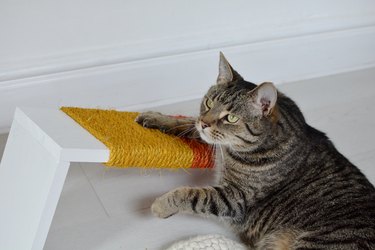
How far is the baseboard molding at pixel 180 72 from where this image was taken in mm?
2160

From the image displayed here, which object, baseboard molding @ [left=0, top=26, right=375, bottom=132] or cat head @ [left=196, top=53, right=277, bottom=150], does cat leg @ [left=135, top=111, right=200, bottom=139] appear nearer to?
cat head @ [left=196, top=53, right=277, bottom=150]

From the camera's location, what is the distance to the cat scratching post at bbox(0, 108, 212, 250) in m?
1.41

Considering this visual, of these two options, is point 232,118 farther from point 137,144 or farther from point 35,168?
point 35,168

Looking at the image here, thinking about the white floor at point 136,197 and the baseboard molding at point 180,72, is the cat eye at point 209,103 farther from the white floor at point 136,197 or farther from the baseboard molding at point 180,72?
the baseboard molding at point 180,72

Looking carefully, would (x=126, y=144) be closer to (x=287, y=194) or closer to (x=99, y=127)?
(x=99, y=127)

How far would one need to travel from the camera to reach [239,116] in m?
1.59

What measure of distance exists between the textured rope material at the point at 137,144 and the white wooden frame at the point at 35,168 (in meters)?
0.04

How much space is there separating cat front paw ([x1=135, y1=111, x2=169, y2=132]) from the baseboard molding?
1.68 ft

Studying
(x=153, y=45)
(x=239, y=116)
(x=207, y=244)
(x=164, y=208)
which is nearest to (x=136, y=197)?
(x=164, y=208)

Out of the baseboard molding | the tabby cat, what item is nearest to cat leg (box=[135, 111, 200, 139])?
the tabby cat

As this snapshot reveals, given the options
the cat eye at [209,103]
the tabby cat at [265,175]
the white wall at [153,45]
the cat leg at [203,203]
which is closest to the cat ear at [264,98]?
the tabby cat at [265,175]

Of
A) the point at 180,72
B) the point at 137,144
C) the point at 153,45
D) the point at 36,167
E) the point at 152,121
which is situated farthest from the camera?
the point at 180,72

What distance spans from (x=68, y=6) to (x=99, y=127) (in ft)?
2.16

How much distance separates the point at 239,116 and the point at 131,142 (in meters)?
0.33
